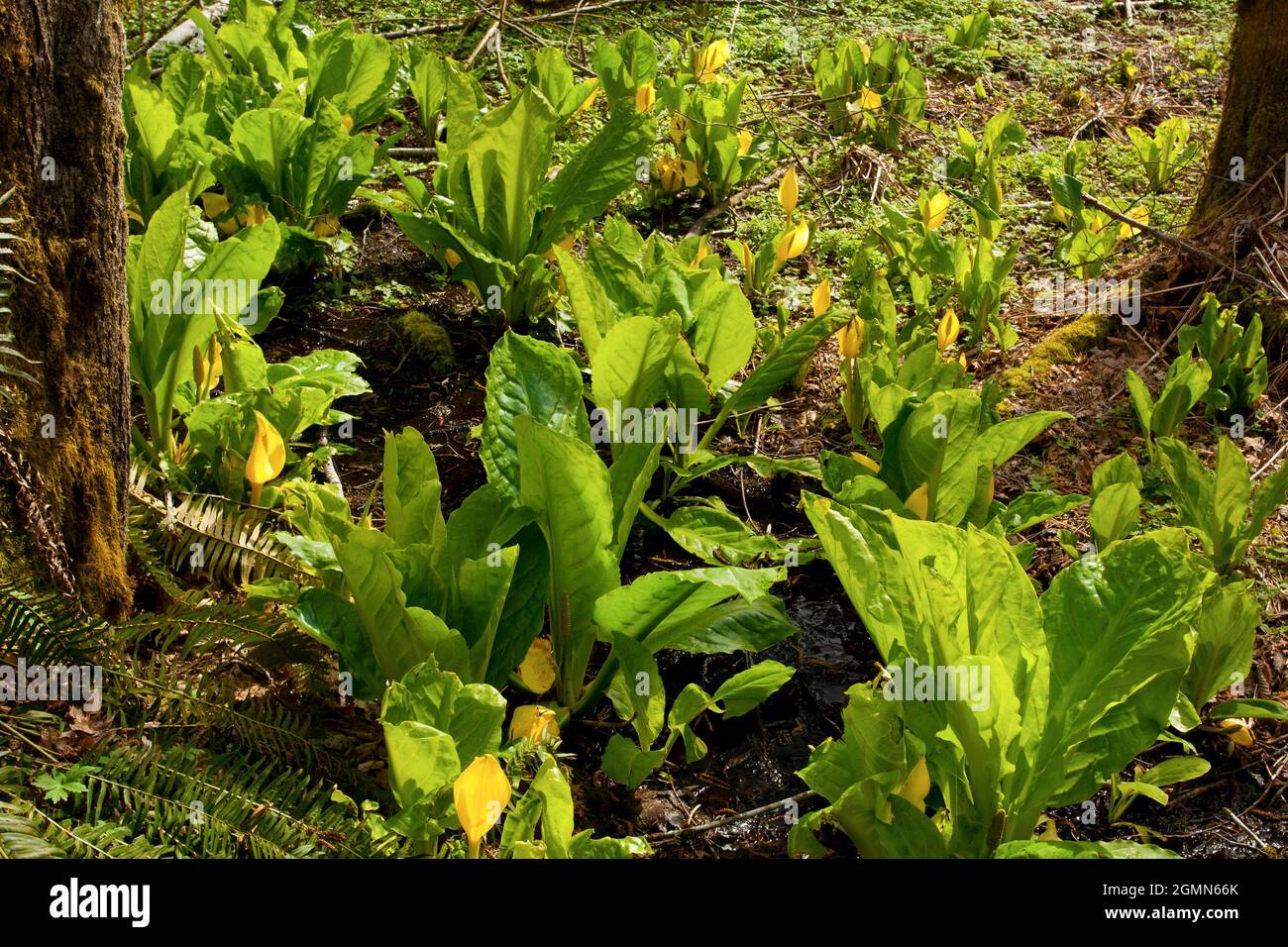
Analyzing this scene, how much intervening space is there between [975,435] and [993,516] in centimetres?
21

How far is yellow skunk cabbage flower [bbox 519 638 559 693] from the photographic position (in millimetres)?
2383

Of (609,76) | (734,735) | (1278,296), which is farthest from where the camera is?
(609,76)

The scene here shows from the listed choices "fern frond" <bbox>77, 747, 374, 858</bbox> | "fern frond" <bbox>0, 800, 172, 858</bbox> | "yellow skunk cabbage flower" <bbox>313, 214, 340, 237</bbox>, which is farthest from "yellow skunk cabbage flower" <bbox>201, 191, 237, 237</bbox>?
"fern frond" <bbox>0, 800, 172, 858</bbox>

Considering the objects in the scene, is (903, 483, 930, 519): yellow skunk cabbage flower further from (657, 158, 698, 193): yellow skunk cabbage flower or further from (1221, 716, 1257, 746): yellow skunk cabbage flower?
(657, 158, 698, 193): yellow skunk cabbage flower

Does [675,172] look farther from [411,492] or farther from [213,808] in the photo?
[213,808]

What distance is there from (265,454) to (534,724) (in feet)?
2.82

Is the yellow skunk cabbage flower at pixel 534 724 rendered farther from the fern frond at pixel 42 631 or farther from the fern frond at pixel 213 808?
the fern frond at pixel 42 631

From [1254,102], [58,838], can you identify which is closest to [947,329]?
[1254,102]

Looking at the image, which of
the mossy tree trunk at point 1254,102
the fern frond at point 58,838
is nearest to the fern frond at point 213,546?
the fern frond at point 58,838

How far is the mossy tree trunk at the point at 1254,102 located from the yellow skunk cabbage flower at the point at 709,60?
203cm

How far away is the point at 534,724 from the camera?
7.28 feet

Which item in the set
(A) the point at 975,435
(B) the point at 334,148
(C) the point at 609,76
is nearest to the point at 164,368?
(B) the point at 334,148

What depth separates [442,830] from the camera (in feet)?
6.30
